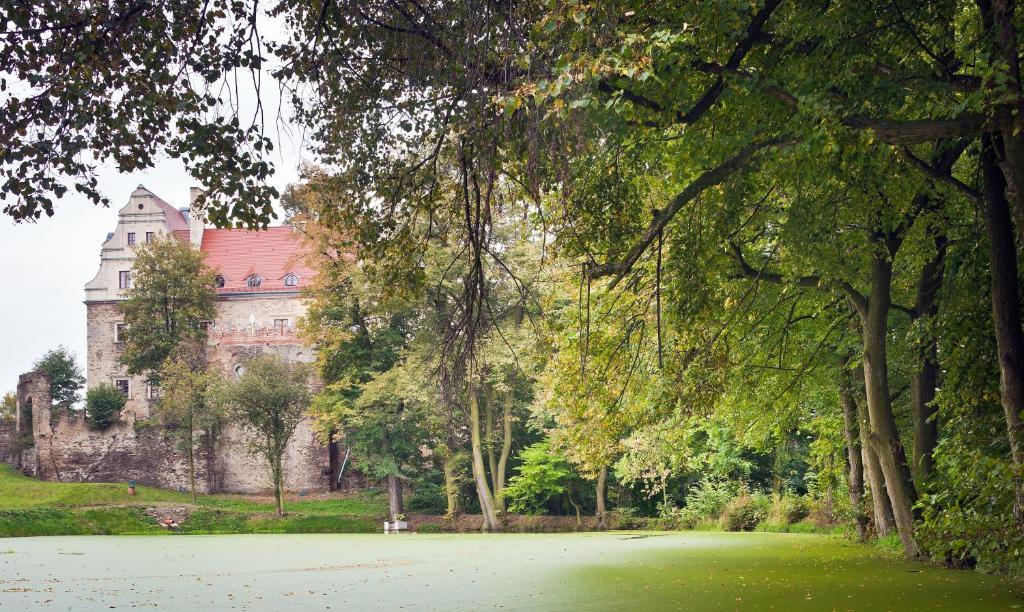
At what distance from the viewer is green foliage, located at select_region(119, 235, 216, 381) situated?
122 ft

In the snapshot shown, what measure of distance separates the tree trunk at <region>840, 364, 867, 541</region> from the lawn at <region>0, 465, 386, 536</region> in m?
→ 17.4

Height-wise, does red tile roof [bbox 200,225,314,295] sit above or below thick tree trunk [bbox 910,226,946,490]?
above

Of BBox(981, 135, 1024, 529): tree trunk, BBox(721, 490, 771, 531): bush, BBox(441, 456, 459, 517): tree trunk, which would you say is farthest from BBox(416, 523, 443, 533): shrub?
BBox(981, 135, 1024, 529): tree trunk

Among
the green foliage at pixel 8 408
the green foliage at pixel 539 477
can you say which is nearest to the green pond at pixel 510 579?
the green foliage at pixel 539 477

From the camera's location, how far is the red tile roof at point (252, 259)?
42.8m

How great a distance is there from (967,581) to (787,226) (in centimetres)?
367

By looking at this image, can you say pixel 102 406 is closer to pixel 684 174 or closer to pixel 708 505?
pixel 708 505

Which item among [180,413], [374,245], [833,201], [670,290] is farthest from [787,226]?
[180,413]

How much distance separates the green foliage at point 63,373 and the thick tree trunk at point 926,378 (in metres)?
39.7

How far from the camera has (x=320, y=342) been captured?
98.1 feet

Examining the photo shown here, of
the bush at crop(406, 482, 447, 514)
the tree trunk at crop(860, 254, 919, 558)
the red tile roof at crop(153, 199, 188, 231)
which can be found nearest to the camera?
the tree trunk at crop(860, 254, 919, 558)

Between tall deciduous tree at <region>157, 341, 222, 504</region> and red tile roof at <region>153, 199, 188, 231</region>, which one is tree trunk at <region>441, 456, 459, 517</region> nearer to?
tall deciduous tree at <region>157, 341, 222, 504</region>

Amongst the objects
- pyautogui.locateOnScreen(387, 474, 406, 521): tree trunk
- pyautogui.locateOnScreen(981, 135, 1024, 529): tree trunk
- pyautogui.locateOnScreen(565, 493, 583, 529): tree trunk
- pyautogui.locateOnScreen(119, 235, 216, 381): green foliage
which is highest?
pyautogui.locateOnScreen(119, 235, 216, 381): green foliage

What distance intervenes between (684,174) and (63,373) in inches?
1631
